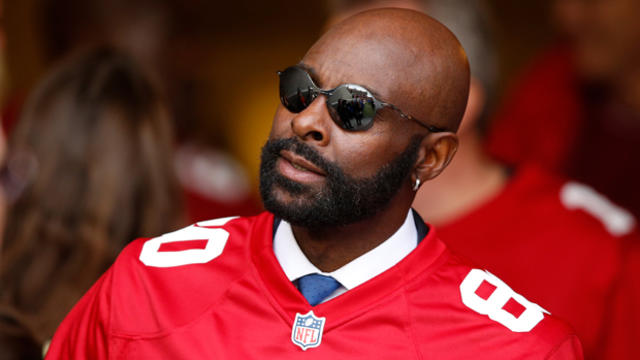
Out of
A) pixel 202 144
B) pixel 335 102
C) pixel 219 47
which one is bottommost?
pixel 202 144

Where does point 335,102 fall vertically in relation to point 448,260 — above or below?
above

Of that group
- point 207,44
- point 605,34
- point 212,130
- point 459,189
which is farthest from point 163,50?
point 605,34

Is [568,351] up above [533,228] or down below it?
above

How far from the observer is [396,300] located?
1.41 metres

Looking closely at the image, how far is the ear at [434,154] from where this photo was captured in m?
1.44

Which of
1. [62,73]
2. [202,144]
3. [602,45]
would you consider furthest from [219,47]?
[62,73]

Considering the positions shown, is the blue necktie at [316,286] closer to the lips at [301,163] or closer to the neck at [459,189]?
the lips at [301,163]

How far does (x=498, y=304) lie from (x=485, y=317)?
0.04 m

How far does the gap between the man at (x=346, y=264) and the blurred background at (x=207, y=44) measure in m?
2.03

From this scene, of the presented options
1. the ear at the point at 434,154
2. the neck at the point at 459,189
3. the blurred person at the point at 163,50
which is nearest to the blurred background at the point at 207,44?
the blurred person at the point at 163,50

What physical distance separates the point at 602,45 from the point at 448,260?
7.73ft

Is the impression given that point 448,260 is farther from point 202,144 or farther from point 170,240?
point 202,144

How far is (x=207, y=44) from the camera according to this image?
6402 millimetres

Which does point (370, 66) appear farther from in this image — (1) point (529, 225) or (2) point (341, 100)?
(1) point (529, 225)
